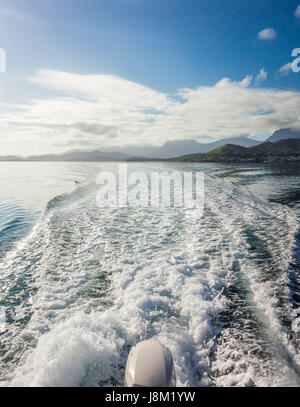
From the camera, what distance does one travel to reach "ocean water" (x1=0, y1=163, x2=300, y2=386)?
13.5 ft

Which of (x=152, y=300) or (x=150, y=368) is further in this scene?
(x=152, y=300)

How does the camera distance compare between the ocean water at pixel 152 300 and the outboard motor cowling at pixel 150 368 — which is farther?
the ocean water at pixel 152 300

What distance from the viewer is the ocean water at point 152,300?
4.13m

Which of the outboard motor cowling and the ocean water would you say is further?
the ocean water

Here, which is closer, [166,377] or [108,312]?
[166,377]

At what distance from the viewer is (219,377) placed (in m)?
3.97

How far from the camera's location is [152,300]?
621 cm

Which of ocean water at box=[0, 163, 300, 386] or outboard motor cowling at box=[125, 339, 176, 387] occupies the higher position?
outboard motor cowling at box=[125, 339, 176, 387]

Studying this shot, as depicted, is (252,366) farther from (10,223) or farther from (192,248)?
(10,223)

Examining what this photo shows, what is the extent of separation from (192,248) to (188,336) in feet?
16.4

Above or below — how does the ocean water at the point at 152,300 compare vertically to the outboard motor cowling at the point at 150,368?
below

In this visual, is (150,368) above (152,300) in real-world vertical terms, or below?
above
